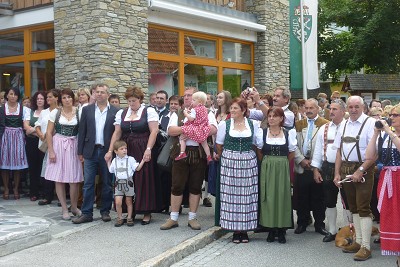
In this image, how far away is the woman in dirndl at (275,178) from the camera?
23.5 feet

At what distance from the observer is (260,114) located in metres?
8.07

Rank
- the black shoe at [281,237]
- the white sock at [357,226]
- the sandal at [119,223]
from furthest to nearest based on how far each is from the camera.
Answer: the sandal at [119,223], the black shoe at [281,237], the white sock at [357,226]

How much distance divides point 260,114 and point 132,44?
18.1 feet

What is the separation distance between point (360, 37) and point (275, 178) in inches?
1060

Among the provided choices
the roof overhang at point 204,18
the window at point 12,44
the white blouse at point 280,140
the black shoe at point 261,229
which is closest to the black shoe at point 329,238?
the black shoe at point 261,229

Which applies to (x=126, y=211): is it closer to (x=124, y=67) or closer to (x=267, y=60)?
(x=124, y=67)

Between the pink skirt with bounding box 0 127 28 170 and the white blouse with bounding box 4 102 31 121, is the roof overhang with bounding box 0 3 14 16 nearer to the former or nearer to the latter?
the white blouse with bounding box 4 102 31 121

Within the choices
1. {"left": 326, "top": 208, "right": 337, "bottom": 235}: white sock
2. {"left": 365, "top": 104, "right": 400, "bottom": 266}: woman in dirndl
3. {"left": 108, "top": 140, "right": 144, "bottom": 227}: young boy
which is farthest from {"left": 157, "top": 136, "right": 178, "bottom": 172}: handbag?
{"left": 365, "top": 104, "right": 400, "bottom": 266}: woman in dirndl

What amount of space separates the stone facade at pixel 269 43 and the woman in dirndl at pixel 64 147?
9.93 metres

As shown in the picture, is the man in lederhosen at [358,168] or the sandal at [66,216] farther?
the sandal at [66,216]

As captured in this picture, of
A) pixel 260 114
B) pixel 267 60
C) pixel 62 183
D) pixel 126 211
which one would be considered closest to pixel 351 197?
pixel 260 114

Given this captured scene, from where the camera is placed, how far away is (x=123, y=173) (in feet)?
25.2

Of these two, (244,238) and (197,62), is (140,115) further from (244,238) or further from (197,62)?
(197,62)

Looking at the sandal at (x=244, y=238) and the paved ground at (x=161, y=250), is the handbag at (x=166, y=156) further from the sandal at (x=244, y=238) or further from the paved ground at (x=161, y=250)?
the sandal at (x=244, y=238)
